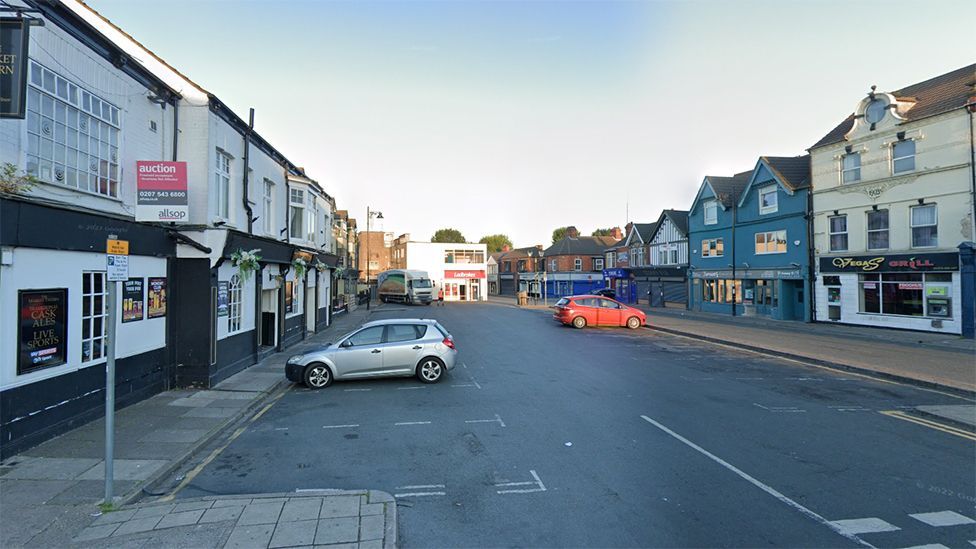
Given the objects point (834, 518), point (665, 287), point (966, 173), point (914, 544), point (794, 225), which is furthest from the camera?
point (665, 287)

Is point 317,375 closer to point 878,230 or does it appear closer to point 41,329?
point 41,329

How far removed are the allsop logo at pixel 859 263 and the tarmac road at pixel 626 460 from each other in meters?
14.2

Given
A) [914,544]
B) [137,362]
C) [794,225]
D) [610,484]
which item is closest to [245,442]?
[137,362]

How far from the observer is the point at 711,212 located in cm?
3600

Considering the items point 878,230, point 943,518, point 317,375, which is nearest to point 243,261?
point 317,375

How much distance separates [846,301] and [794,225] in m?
5.23

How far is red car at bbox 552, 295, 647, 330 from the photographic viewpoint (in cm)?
2528

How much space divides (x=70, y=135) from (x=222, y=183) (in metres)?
4.44

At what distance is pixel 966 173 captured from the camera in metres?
20.0

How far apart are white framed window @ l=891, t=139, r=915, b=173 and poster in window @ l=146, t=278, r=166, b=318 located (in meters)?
28.9

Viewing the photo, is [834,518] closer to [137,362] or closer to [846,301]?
[137,362]

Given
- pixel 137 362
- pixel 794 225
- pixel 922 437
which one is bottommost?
pixel 922 437

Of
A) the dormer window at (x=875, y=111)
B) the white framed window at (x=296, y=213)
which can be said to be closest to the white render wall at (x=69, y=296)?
the white framed window at (x=296, y=213)

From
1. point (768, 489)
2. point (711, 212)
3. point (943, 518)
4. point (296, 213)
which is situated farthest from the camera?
point (711, 212)
